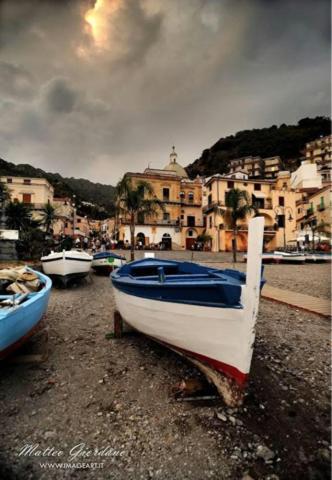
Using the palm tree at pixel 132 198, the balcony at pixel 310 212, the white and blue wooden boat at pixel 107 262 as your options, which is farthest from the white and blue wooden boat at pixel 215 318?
the balcony at pixel 310 212

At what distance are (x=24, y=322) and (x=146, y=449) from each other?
2.28m

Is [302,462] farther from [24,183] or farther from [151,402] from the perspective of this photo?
[24,183]

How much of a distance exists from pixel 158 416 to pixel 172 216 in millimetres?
31918

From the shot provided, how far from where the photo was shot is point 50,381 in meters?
3.17

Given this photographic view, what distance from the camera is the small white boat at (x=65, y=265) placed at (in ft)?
27.2

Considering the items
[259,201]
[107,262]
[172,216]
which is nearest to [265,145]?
[259,201]

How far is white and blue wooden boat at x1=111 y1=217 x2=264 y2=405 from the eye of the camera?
2354mm

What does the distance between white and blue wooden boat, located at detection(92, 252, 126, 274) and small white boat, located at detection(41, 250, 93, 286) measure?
2.55 m

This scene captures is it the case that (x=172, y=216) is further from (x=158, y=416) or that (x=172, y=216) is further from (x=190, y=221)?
(x=158, y=416)

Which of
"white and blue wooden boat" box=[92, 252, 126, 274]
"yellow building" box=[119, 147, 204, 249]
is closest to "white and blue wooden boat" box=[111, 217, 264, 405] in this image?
"white and blue wooden boat" box=[92, 252, 126, 274]

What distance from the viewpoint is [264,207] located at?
3447 cm

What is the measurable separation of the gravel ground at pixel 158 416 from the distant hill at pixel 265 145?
80.4m

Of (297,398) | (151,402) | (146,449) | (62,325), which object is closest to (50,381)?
(151,402)
